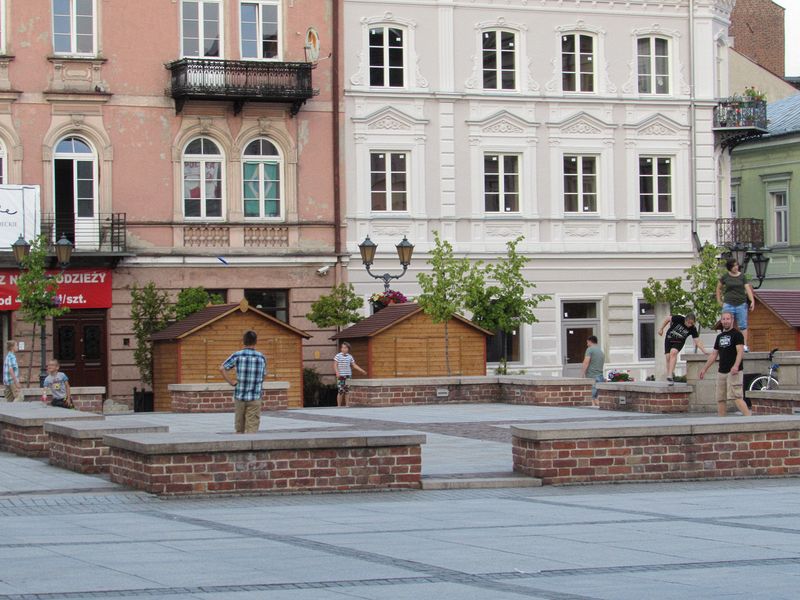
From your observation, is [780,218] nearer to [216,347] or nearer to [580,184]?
[580,184]

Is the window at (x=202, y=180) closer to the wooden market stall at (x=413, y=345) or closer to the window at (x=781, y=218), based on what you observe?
the wooden market stall at (x=413, y=345)

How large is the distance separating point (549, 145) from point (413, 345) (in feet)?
36.0

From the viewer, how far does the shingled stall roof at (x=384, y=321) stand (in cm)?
3503

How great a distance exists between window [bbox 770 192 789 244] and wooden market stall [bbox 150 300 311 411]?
77.5 feet

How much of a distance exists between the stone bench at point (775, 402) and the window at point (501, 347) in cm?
1907

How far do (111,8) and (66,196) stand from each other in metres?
4.99

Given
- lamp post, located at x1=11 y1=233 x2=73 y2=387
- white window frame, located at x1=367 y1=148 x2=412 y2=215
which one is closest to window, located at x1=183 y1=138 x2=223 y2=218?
white window frame, located at x1=367 y1=148 x2=412 y2=215

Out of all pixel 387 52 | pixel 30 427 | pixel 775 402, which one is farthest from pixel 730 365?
pixel 387 52

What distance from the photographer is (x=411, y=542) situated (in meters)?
11.8

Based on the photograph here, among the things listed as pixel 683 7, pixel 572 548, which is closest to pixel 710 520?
pixel 572 548

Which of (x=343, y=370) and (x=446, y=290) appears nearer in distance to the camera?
(x=343, y=370)

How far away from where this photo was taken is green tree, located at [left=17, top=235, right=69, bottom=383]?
35031mm

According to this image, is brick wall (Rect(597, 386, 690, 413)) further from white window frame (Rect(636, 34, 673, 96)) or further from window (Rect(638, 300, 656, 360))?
white window frame (Rect(636, 34, 673, 96))

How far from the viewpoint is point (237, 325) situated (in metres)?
34.2
